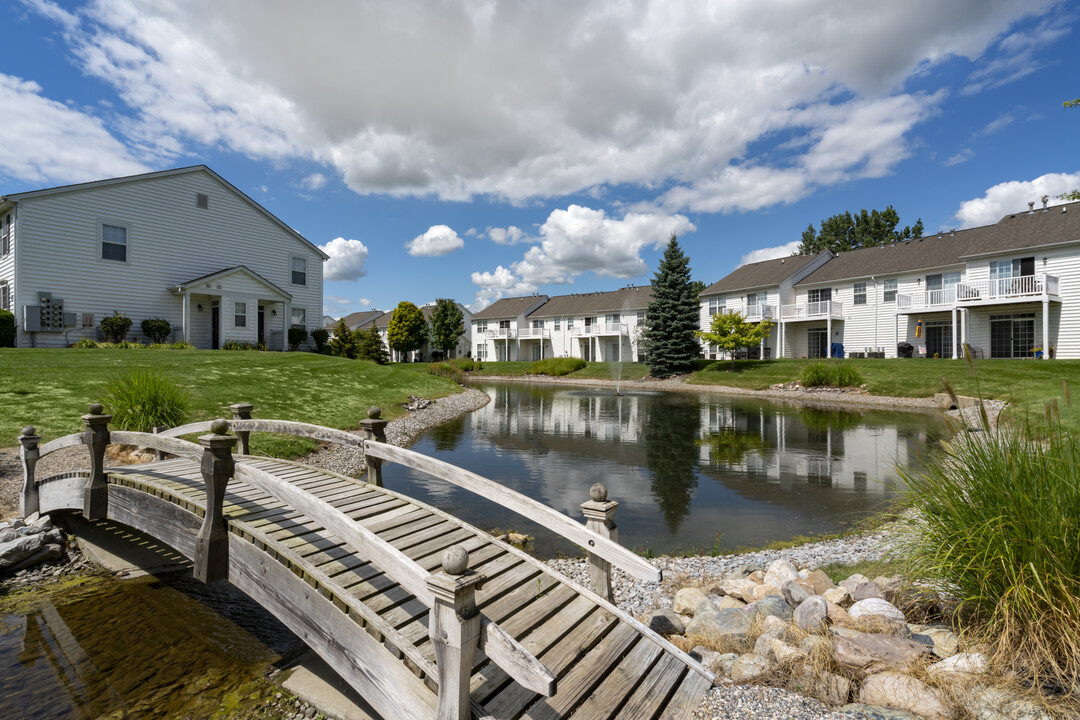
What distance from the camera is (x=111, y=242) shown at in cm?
2245

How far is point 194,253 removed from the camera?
81.6ft

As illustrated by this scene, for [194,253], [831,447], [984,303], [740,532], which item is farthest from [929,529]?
[984,303]

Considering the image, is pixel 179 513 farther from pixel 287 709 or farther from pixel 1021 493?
pixel 1021 493

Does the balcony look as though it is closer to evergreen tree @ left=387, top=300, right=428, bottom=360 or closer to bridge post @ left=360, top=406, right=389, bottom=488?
evergreen tree @ left=387, top=300, right=428, bottom=360

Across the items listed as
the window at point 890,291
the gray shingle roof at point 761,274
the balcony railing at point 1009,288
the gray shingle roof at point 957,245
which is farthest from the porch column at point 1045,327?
the gray shingle roof at point 761,274

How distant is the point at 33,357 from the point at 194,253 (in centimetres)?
1024

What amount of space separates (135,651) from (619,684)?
15.5ft

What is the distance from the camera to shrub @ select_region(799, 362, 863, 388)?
27438 mm

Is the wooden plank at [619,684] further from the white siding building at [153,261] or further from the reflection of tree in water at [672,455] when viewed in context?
the white siding building at [153,261]

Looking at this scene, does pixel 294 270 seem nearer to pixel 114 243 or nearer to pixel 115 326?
pixel 114 243

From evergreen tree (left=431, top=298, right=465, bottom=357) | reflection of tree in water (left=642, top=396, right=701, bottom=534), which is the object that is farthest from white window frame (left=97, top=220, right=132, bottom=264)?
evergreen tree (left=431, top=298, right=465, bottom=357)

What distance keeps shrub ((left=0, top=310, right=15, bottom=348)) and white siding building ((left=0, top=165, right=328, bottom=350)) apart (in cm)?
33

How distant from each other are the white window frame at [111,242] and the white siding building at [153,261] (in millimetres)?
43

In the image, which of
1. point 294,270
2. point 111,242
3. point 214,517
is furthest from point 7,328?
point 214,517
